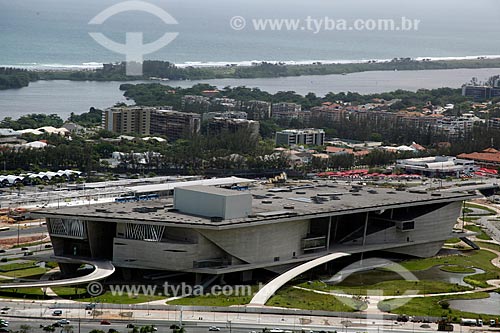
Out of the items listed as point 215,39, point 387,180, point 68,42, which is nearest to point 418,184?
point 387,180

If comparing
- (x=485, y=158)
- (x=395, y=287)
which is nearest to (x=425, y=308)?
(x=395, y=287)

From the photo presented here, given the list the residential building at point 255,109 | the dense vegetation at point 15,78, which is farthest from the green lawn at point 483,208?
the dense vegetation at point 15,78

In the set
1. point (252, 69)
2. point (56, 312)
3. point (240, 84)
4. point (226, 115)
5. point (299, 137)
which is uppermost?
point (252, 69)

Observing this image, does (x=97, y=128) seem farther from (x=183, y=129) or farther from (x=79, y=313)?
(x=79, y=313)

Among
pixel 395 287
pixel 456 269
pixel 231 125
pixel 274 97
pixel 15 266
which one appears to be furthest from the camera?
pixel 274 97

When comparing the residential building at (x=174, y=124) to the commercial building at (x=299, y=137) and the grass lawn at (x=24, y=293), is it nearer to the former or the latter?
the commercial building at (x=299, y=137)

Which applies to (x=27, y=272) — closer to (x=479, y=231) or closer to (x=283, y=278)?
(x=283, y=278)

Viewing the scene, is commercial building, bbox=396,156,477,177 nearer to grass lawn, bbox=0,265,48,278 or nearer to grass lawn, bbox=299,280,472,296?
grass lawn, bbox=299,280,472,296
